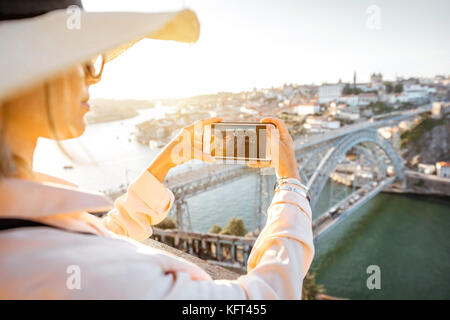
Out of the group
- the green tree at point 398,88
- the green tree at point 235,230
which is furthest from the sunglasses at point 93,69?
the green tree at point 398,88

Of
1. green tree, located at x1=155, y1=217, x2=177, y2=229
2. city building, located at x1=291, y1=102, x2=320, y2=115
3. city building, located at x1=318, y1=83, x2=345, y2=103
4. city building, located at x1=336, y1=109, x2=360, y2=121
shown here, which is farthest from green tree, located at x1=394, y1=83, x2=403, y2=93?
green tree, located at x1=155, y1=217, x2=177, y2=229

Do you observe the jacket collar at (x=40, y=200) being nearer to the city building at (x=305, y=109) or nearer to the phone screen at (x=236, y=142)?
the phone screen at (x=236, y=142)

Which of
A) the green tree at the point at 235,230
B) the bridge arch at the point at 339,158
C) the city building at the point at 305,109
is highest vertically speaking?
Answer: the city building at the point at 305,109

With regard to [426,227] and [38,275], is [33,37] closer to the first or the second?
[38,275]

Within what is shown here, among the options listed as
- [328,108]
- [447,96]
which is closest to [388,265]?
[328,108]

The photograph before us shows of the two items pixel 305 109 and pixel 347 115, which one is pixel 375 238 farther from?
pixel 305 109

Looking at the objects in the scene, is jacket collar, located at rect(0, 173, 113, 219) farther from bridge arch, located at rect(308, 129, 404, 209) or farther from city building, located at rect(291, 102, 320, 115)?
city building, located at rect(291, 102, 320, 115)
